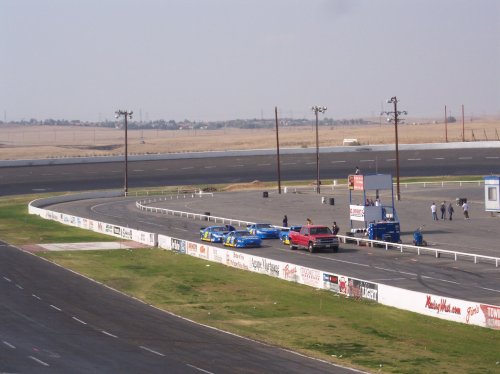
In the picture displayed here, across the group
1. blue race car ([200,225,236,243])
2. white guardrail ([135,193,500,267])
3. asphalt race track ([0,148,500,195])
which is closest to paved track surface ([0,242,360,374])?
white guardrail ([135,193,500,267])

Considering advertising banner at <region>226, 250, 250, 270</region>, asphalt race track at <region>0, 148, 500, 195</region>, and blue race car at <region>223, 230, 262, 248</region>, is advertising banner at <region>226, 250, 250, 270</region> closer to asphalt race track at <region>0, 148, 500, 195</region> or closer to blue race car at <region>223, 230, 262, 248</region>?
blue race car at <region>223, 230, 262, 248</region>

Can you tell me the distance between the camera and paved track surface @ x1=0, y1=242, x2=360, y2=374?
2792 centimetres

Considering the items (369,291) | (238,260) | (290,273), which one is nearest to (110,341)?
(369,291)

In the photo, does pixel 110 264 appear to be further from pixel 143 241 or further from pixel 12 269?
pixel 143 241

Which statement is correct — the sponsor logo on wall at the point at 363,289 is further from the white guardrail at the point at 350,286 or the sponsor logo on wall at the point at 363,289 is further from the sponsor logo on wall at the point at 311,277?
the sponsor logo on wall at the point at 311,277

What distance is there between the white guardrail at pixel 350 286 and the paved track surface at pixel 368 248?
2741mm

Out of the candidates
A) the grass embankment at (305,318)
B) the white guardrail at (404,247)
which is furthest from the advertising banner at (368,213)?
the grass embankment at (305,318)

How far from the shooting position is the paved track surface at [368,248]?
44.2m

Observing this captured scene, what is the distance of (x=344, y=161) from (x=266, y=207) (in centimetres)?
6264

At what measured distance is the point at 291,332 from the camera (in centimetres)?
3438

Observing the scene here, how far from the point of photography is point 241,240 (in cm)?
6009

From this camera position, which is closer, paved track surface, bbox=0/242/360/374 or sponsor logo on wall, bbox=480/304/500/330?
paved track surface, bbox=0/242/360/374

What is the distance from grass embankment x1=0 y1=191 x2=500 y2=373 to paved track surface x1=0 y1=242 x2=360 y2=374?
151 centimetres

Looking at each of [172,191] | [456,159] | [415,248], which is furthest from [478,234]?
[456,159]
